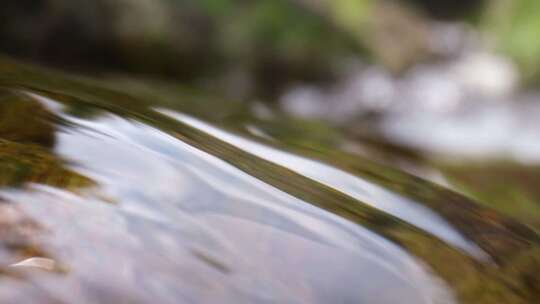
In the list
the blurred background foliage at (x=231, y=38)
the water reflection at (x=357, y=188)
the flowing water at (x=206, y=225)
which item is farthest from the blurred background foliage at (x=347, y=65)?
the flowing water at (x=206, y=225)

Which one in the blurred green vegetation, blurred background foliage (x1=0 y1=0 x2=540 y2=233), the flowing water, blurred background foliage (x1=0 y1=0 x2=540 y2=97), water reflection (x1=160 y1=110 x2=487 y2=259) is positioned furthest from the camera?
the blurred green vegetation

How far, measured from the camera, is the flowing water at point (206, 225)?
0.95m

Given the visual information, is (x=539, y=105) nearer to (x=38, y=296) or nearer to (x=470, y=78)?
(x=470, y=78)

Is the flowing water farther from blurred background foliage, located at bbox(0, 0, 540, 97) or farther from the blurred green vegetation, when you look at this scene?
the blurred green vegetation

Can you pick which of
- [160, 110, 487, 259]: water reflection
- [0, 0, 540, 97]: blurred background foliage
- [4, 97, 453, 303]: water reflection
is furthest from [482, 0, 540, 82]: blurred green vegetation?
[4, 97, 453, 303]: water reflection

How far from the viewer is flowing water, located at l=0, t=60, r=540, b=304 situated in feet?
3.13

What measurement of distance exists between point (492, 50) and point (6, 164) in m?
6.68

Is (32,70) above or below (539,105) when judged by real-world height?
below

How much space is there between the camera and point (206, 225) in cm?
109

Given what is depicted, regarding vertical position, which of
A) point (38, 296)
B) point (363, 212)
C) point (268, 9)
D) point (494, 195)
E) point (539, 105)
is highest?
point (539, 105)

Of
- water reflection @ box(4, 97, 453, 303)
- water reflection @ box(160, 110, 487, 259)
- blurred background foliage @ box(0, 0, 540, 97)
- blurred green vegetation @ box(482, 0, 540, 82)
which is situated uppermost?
blurred green vegetation @ box(482, 0, 540, 82)

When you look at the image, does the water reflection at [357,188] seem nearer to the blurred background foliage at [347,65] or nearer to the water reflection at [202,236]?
the water reflection at [202,236]

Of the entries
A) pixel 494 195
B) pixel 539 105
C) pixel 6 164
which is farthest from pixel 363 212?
pixel 539 105

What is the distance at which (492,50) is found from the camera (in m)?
7.24
